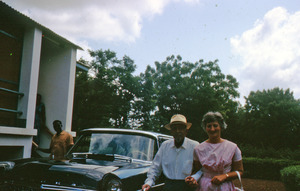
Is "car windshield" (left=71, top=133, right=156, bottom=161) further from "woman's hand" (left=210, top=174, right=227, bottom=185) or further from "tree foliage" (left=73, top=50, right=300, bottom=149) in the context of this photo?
"tree foliage" (left=73, top=50, right=300, bottom=149)

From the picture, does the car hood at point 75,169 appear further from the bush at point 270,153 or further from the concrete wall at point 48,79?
the bush at point 270,153

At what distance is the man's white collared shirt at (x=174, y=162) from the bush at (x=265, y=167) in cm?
1756

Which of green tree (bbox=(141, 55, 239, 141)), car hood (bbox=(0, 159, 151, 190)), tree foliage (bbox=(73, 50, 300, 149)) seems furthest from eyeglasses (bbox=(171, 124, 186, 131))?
green tree (bbox=(141, 55, 239, 141))

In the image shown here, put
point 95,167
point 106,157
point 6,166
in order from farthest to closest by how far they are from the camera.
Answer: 1. point 106,157
2. point 6,166
3. point 95,167

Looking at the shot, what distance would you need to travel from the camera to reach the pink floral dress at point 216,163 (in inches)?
118

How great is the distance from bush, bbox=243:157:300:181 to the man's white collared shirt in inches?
691

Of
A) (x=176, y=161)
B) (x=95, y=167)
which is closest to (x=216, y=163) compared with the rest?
(x=176, y=161)

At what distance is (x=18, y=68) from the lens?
9.07m

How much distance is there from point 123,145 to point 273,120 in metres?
45.1

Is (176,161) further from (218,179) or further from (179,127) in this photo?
(218,179)

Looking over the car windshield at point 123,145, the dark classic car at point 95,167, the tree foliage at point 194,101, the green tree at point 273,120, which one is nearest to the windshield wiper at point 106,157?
the dark classic car at point 95,167

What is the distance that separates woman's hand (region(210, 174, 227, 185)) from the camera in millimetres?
2889

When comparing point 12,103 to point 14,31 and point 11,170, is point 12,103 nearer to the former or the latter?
point 14,31

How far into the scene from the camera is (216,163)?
3.02 m
